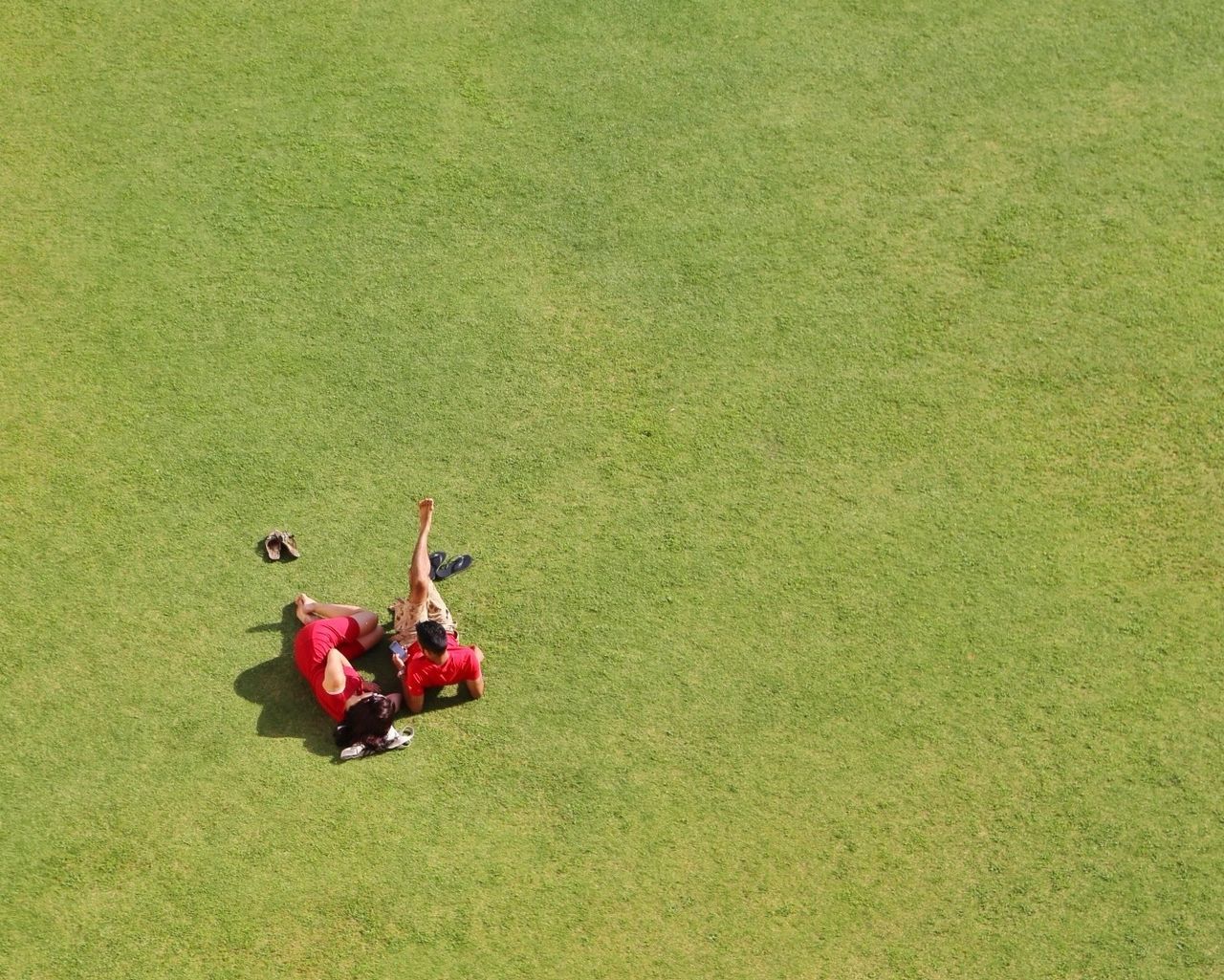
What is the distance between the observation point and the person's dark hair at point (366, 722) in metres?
7.27

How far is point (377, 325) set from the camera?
362 inches

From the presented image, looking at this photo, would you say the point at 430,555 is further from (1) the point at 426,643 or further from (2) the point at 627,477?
(2) the point at 627,477

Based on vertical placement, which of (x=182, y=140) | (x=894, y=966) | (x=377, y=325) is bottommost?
(x=894, y=966)

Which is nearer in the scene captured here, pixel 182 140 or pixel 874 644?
pixel 874 644

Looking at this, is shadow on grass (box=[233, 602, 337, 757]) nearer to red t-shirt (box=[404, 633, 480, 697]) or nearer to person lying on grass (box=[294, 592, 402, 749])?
person lying on grass (box=[294, 592, 402, 749])

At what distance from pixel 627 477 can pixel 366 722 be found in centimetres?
244

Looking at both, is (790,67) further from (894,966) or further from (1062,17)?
(894,966)

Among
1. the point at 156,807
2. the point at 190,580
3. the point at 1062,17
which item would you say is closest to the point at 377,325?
the point at 190,580

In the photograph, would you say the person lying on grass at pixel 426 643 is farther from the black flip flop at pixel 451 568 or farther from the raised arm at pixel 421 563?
the black flip flop at pixel 451 568

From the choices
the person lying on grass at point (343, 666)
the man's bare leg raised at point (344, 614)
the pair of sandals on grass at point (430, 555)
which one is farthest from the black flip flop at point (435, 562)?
the person lying on grass at point (343, 666)

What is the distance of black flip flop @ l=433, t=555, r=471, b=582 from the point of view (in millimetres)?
8039

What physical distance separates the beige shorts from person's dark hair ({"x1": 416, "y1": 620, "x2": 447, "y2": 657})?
281 millimetres

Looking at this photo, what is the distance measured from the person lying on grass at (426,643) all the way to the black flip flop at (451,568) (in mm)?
207

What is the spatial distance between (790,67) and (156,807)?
7591mm
